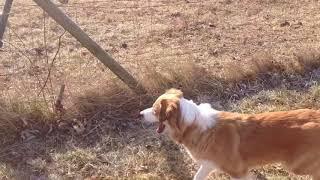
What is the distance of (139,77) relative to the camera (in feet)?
20.5

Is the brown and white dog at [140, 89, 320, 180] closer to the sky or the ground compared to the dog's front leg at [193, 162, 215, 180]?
closer to the sky

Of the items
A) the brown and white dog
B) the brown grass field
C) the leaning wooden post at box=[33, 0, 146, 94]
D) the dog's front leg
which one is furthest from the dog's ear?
the leaning wooden post at box=[33, 0, 146, 94]

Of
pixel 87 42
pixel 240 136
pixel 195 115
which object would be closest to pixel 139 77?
pixel 87 42

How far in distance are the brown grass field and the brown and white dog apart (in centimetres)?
55

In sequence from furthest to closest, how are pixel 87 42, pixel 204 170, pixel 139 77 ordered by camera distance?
pixel 139 77, pixel 87 42, pixel 204 170

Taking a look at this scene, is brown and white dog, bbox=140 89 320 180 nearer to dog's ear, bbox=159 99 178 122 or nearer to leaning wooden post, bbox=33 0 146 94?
dog's ear, bbox=159 99 178 122

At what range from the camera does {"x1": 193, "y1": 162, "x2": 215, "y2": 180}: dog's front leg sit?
4.66m

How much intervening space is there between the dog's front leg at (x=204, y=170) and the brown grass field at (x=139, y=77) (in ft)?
1.11

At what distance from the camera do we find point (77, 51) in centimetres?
754

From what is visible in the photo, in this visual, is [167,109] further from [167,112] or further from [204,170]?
[204,170]

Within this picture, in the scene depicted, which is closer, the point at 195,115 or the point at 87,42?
the point at 195,115

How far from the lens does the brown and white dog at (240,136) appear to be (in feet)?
14.2

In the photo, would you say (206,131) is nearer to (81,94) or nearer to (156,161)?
(156,161)

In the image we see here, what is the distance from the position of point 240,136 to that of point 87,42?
6.56 feet
